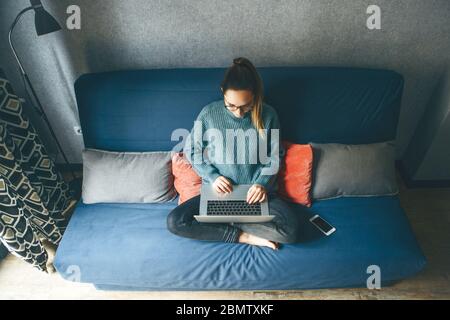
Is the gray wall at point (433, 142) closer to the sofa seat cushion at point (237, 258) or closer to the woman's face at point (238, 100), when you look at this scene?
the sofa seat cushion at point (237, 258)

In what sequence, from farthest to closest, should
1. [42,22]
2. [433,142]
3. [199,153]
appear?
[433,142] → [199,153] → [42,22]

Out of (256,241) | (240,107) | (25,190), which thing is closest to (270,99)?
(240,107)

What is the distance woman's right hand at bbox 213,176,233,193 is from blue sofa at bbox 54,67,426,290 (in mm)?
270

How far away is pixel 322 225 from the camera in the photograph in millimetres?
1688

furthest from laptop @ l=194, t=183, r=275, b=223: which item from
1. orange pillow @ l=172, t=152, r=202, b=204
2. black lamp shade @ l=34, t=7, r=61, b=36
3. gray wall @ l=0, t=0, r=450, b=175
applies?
black lamp shade @ l=34, t=7, r=61, b=36

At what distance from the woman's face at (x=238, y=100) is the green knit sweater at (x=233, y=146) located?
8 centimetres

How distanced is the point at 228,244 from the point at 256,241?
0.14m

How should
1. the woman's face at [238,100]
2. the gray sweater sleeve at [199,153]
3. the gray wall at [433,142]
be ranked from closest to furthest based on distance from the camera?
the woman's face at [238,100] → the gray sweater sleeve at [199,153] → the gray wall at [433,142]

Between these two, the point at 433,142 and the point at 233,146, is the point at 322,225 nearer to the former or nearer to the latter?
the point at 233,146

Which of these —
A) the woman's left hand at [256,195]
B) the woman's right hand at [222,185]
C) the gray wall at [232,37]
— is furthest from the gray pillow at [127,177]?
the gray wall at [232,37]

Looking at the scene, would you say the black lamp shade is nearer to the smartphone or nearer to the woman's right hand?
the woman's right hand

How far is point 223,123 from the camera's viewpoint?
167cm

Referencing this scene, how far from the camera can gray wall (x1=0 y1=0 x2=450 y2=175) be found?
1.74 meters

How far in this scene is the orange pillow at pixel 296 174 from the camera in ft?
5.75
